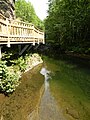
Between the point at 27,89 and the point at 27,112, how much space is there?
9.95ft

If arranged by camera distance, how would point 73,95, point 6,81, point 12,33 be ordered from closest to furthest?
point 6,81, point 73,95, point 12,33

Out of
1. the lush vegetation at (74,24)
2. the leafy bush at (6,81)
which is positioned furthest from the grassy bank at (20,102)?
the lush vegetation at (74,24)

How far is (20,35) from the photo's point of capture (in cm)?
1411

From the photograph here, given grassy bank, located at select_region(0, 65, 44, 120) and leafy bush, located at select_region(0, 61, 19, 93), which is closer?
grassy bank, located at select_region(0, 65, 44, 120)

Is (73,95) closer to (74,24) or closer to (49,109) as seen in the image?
(49,109)

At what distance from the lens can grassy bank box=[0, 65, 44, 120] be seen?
7992mm

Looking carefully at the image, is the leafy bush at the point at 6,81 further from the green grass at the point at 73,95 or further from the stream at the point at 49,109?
the green grass at the point at 73,95

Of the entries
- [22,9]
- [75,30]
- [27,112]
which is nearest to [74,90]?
[27,112]

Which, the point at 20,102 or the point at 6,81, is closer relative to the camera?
the point at 20,102

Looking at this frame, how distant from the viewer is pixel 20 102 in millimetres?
9305

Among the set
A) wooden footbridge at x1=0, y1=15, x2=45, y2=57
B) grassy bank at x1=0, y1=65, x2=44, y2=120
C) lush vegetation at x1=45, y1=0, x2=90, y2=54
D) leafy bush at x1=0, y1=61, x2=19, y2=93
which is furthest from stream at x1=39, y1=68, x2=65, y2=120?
lush vegetation at x1=45, y1=0, x2=90, y2=54

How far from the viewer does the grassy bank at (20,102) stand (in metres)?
7.99

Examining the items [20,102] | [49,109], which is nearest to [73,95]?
[49,109]

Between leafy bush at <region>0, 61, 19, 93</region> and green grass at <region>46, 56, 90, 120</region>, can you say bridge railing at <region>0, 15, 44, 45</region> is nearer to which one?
leafy bush at <region>0, 61, 19, 93</region>
